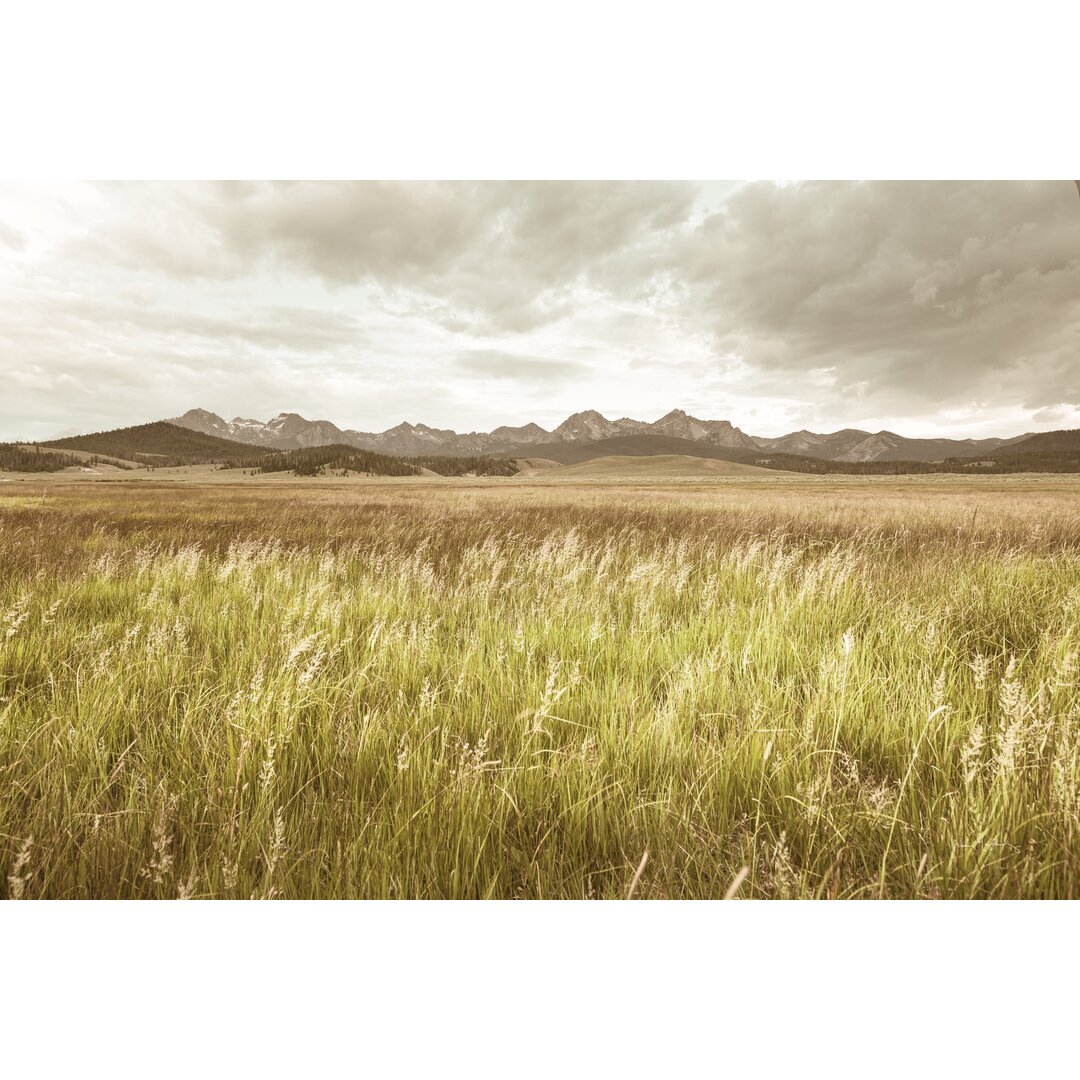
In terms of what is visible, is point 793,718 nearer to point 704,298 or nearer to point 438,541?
point 438,541

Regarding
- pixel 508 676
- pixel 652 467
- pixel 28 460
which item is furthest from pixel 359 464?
pixel 508 676

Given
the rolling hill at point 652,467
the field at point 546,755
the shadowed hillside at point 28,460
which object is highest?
the rolling hill at point 652,467

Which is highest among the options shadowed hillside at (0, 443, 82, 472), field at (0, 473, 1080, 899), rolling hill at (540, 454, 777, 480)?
rolling hill at (540, 454, 777, 480)

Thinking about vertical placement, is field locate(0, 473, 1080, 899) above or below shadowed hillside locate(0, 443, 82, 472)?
below

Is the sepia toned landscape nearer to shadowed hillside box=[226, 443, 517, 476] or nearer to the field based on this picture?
the field

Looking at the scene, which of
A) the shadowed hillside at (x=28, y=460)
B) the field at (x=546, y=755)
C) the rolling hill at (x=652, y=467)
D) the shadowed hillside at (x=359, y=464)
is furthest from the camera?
the shadowed hillside at (x=359, y=464)

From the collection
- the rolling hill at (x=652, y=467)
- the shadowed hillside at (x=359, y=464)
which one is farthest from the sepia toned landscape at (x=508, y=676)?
the shadowed hillside at (x=359, y=464)

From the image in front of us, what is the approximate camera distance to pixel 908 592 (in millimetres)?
4238

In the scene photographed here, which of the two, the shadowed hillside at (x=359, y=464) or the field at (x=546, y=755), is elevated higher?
the shadowed hillside at (x=359, y=464)

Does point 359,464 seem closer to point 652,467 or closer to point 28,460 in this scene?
point 28,460

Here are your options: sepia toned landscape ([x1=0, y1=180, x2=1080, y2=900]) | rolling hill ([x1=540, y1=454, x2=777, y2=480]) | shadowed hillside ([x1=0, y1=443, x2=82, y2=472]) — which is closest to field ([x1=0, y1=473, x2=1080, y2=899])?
sepia toned landscape ([x1=0, y1=180, x2=1080, y2=900])

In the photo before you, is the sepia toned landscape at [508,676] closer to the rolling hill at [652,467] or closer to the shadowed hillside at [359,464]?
the rolling hill at [652,467]
